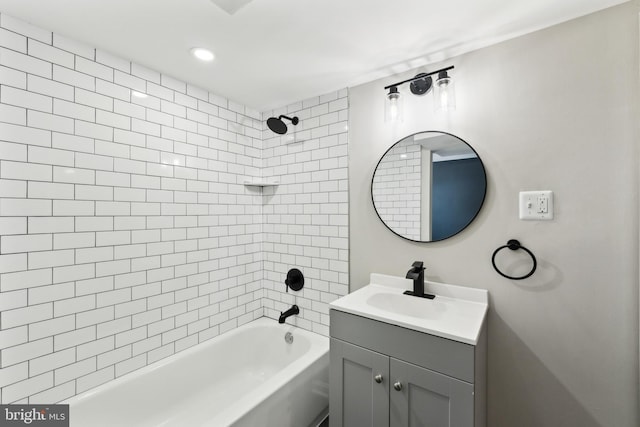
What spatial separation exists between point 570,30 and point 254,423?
2.40 metres

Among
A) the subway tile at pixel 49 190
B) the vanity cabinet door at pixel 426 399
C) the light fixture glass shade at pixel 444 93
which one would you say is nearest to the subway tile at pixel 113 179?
the subway tile at pixel 49 190

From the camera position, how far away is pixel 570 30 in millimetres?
1269

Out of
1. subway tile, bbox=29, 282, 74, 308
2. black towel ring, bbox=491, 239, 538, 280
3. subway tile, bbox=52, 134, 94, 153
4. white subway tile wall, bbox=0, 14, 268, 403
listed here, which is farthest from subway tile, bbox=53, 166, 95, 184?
black towel ring, bbox=491, 239, 538, 280

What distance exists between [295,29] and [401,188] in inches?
41.9

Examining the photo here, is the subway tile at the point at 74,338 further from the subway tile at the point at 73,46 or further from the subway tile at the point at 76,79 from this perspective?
the subway tile at the point at 73,46

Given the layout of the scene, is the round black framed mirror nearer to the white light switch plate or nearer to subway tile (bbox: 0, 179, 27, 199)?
the white light switch plate

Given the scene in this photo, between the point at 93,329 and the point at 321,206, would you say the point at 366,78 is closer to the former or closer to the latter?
the point at 321,206

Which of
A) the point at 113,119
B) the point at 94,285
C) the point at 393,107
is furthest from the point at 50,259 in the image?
the point at 393,107

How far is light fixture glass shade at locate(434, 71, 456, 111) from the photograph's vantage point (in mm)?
1457

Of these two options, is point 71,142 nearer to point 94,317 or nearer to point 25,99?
point 25,99

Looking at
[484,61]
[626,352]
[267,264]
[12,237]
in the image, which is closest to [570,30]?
[484,61]

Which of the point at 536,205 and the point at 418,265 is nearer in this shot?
the point at 536,205

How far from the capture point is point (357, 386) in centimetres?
137

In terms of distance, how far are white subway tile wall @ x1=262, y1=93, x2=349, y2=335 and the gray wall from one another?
69 cm
